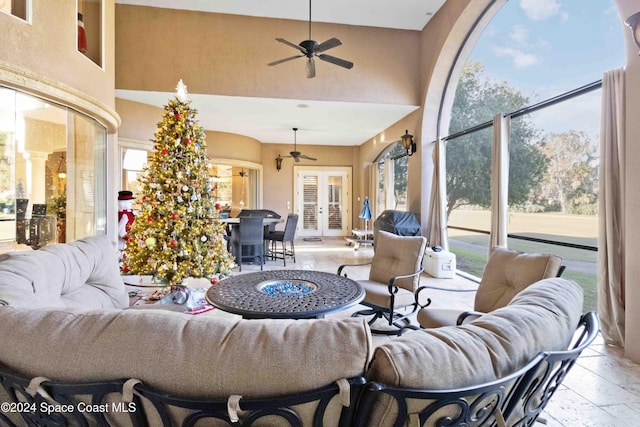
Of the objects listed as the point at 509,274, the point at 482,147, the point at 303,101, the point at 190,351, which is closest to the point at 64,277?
the point at 190,351

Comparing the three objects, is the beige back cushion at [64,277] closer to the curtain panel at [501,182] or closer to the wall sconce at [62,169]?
the wall sconce at [62,169]

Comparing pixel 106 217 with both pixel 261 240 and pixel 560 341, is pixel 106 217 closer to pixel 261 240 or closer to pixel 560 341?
pixel 261 240

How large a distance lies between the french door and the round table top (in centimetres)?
812

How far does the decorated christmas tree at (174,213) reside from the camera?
3801 mm

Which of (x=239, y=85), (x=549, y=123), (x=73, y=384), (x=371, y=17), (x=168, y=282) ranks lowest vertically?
(x=168, y=282)

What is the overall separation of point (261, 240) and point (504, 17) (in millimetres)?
5153

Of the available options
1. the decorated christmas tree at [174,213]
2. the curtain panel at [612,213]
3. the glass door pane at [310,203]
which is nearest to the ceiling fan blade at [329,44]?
the decorated christmas tree at [174,213]

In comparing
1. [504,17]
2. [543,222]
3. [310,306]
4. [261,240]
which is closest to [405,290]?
[310,306]

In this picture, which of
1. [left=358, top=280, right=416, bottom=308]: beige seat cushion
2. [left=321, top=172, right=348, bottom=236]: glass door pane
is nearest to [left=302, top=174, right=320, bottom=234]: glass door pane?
[left=321, top=172, right=348, bottom=236]: glass door pane

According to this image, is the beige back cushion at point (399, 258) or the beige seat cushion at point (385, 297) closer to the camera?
the beige seat cushion at point (385, 297)

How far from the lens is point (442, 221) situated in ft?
19.4

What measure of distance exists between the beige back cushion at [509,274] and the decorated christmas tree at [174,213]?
2936 mm

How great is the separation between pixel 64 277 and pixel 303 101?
494 centimetres

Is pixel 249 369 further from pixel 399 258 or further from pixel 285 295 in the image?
pixel 399 258
